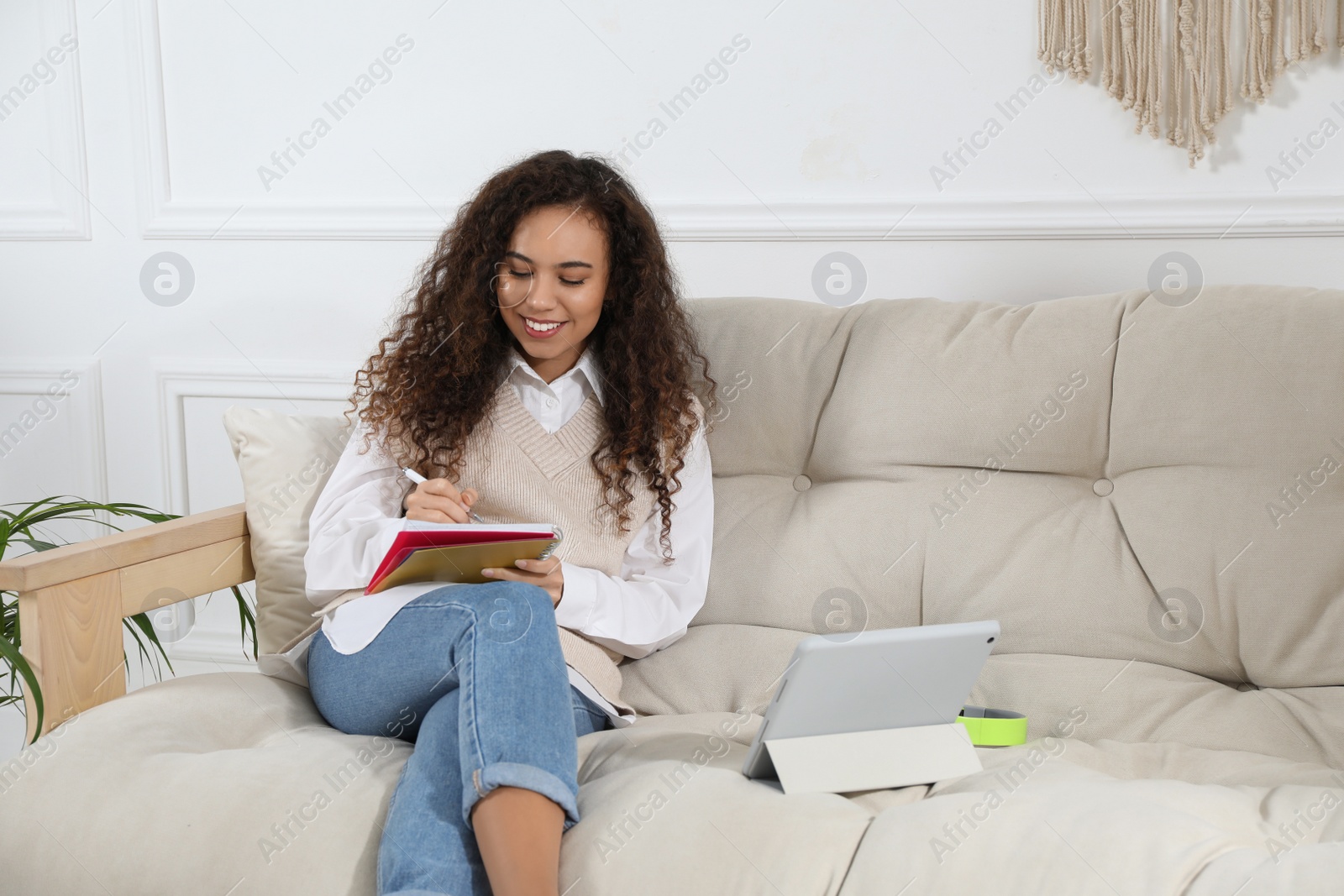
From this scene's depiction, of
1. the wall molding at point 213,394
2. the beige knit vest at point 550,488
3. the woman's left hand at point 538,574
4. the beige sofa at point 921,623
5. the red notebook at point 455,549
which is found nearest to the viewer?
the beige sofa at point 921,623

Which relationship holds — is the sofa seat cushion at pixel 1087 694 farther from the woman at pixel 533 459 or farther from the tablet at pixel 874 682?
the tablet at pixel 874 682

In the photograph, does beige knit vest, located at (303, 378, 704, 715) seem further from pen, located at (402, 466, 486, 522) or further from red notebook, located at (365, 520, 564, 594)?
red notebook, located at (365, 520, 564, 594)

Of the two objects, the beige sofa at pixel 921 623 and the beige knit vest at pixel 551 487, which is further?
the beige knit vest at pixel 551 487

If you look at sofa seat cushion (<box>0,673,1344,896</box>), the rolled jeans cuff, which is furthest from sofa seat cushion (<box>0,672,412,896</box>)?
the rolled jeans cuff

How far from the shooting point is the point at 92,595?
1.22 metres

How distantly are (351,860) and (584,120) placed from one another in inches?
54.7

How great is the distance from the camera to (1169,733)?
1.20 meters

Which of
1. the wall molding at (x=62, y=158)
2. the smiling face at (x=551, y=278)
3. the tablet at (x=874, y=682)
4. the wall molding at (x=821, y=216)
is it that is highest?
the wall molding at (x=62, y=158)

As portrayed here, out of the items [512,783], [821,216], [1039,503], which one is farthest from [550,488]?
[821,216]

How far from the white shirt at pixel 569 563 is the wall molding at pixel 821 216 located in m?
0.54

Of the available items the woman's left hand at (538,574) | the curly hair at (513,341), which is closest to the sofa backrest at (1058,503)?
the curly hair at (513,341)

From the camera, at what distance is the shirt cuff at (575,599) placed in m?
1.28

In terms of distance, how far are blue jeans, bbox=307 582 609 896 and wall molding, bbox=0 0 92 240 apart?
1.44 meters

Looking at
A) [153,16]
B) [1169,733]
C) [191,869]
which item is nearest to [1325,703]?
[1169,733]
